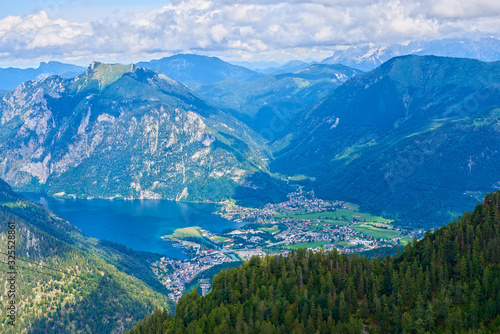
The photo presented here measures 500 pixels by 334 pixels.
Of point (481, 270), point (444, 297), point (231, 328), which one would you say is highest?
point (481, 270)

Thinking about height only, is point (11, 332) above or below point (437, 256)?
below

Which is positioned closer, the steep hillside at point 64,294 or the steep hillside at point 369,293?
the steep hillside at point 369,293

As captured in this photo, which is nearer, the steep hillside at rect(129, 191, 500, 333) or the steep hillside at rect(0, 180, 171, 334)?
the steep hillside at rect(129, 191, 500, 333)

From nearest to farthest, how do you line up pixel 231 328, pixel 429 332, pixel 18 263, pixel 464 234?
pixel 429 332, pixel 231 328, pixel 464 234, pixel 18 263

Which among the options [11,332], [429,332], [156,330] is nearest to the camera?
[429,332]

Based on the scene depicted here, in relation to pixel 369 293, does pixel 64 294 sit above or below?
above

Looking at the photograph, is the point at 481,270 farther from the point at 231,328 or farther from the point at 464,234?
the point at 231,328

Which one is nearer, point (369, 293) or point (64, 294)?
point (369, 293)

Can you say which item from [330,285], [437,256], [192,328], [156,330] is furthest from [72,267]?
[437,256]
